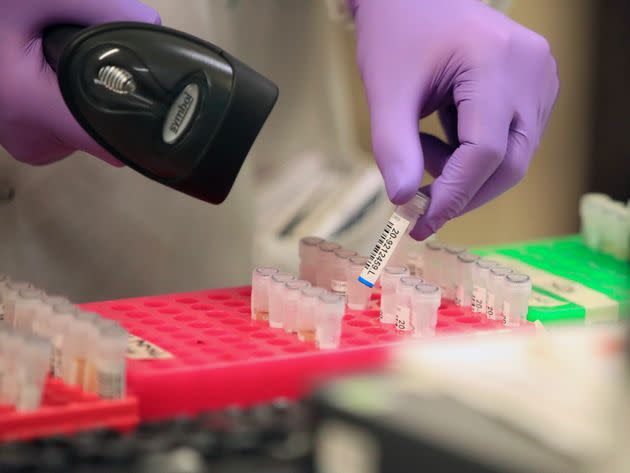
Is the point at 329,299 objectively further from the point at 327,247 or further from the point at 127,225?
the point at 127,225

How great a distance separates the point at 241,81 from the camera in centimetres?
103

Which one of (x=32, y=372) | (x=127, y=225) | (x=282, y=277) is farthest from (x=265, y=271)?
(x=127, y=225)

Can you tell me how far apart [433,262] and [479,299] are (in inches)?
4.5

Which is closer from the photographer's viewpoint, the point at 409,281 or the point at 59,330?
the point at 59,330

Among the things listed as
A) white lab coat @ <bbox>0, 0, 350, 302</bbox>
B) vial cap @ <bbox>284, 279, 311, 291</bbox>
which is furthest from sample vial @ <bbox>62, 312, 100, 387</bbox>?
white lab coat @ <bbox>0, 0, 350, 302</bbox>

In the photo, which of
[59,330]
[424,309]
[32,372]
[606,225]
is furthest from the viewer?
[606,225]

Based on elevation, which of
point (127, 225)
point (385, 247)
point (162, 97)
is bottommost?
point (127, 225)

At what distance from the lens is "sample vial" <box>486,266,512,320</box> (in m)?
1.12

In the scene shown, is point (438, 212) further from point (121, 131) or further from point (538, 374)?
point (538, 374)

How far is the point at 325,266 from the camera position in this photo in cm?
121

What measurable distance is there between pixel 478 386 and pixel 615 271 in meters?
0.79

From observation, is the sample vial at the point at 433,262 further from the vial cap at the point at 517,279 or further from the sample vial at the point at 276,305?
the sample vial at the point at 276,305

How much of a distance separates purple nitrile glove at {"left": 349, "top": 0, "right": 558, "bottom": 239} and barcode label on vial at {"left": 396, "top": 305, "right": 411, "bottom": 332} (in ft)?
0.45

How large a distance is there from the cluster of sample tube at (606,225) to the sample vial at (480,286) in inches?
11.8
